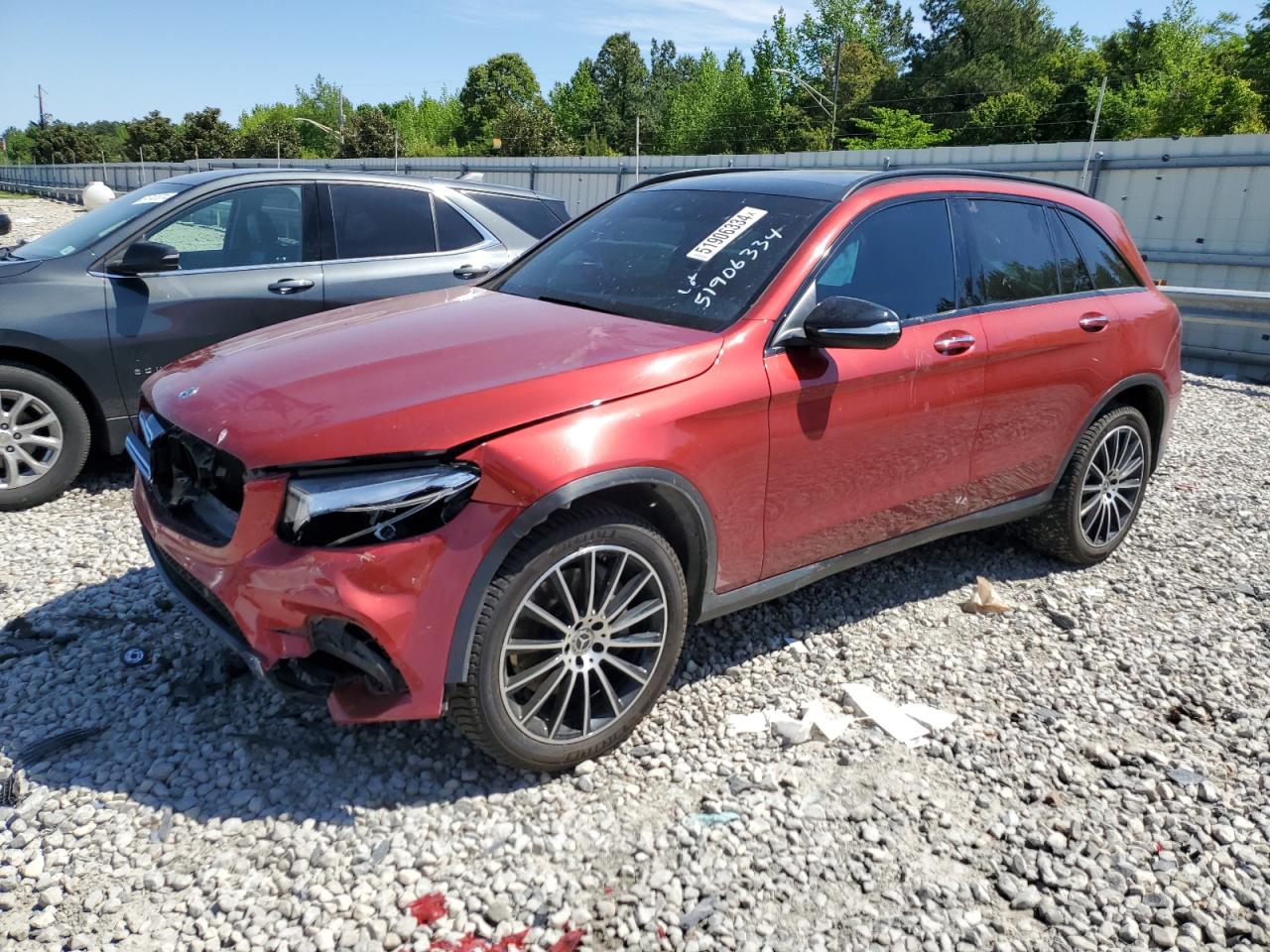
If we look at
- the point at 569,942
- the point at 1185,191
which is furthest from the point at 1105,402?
the point at 1185,191

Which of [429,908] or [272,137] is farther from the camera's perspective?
[272,137]

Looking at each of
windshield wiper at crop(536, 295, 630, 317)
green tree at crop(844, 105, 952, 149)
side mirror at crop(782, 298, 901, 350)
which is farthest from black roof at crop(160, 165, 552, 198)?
green tree at crop(844, 105, 952, 149)

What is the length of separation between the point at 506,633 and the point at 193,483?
3.82 feet

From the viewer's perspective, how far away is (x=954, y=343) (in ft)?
12.4

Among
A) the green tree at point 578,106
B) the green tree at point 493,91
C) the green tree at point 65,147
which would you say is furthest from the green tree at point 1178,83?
the green tree at point 65,147

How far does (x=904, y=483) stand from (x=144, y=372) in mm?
4071

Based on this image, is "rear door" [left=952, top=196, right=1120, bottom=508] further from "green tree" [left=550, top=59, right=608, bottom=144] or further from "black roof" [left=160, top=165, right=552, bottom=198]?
"green tree" [left=550, top=59, right=608, bottom=144]

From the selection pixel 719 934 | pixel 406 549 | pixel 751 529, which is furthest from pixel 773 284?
pixel 719 934

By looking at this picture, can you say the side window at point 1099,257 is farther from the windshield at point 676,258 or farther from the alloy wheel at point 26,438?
the alloy wheel at point 26,438

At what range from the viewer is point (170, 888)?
2.50 meters

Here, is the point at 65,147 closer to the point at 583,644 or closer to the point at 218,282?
the point at 218,282

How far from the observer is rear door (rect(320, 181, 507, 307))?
582 centimetres

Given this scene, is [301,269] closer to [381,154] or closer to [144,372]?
[144,372]

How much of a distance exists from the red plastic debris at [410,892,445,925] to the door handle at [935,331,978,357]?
2644mm
